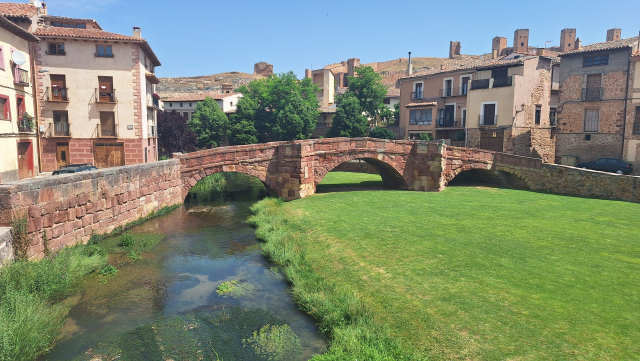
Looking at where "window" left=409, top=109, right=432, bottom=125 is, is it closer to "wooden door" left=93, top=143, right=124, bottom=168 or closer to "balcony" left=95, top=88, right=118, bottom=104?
"wooden door" left=93, top=143, right=124, bottom=168

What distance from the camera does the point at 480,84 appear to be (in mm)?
34250

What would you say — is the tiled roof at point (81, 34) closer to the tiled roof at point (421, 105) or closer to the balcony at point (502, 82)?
the tiled roof at point (421, 105)

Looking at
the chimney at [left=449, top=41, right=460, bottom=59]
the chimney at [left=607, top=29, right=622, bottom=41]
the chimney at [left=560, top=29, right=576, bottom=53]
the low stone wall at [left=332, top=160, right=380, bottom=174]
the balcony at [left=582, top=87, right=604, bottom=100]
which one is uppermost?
the chimney at [left=449, top=41, right=460, bottom=59]

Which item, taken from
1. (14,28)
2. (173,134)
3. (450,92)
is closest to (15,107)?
(14,28)

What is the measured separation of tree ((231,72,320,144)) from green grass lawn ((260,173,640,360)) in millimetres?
28439

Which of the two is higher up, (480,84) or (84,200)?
(480,84)

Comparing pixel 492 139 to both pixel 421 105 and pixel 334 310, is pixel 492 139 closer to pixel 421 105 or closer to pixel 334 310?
pixel 421 105

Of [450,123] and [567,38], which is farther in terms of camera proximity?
[567,38]

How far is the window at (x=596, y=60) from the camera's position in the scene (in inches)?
1097

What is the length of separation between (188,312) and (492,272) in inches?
288

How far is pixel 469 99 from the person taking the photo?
35.0 metres

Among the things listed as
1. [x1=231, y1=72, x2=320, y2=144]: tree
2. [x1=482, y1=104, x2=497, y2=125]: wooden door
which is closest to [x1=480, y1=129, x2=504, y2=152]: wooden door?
[x1=482, y1=104, x2=497, y2=125]: wooden door

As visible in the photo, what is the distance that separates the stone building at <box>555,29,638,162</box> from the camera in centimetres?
2738

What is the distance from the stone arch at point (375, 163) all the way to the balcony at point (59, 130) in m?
18.3
